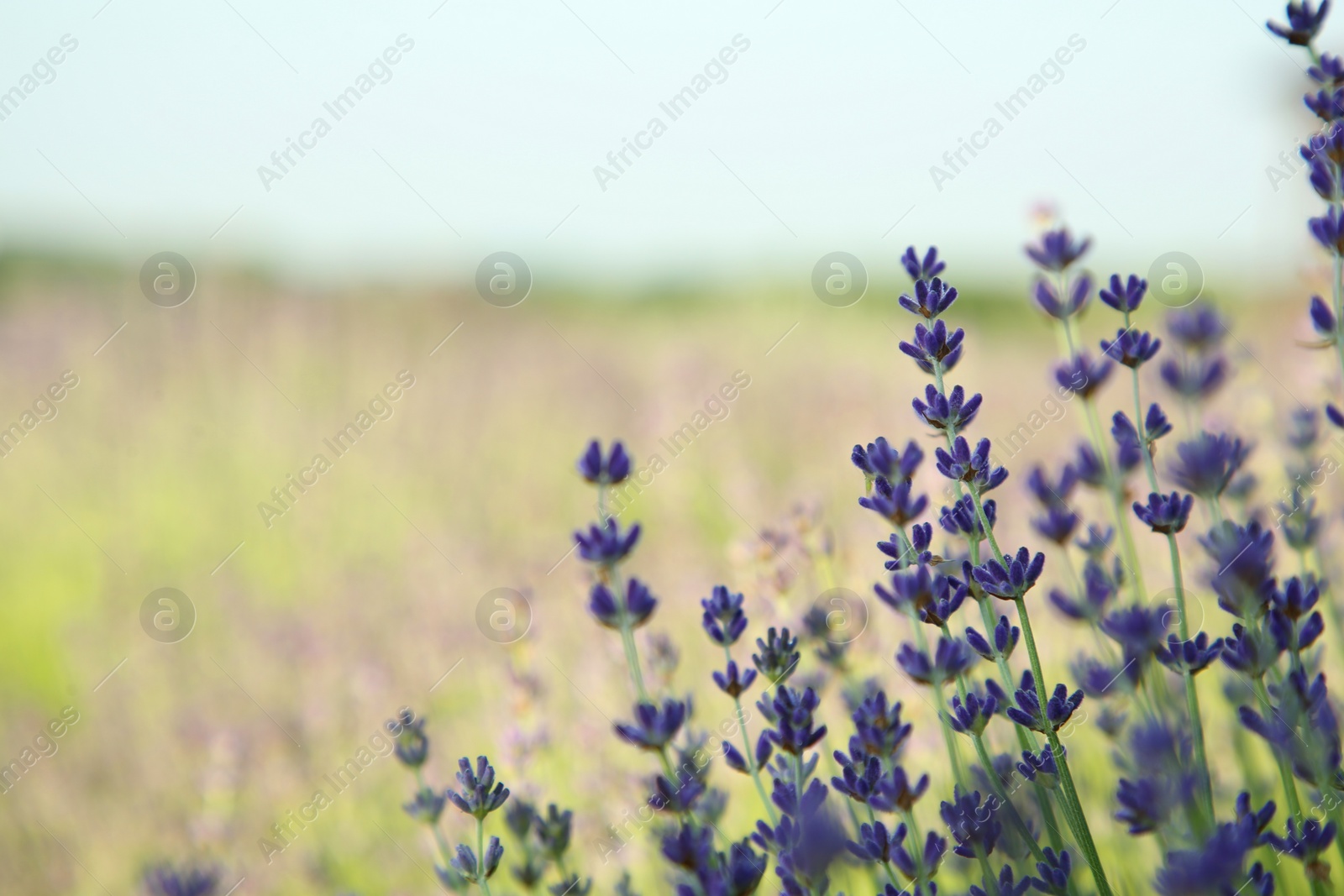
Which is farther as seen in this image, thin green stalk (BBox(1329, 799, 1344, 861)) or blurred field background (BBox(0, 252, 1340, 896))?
blurred field background (BBox(0, 252, 1340, 896))

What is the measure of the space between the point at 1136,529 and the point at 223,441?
719 centimetres

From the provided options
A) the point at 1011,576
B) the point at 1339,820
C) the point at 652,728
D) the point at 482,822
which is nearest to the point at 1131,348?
the point at 1011,576

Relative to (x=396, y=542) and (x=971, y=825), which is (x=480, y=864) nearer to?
(x=971, y=825)

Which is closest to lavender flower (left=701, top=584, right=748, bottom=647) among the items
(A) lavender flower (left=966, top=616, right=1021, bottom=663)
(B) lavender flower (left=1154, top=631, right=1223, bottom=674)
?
(A) lavender flower (left=966, top=616, right=1021, bottom=663)

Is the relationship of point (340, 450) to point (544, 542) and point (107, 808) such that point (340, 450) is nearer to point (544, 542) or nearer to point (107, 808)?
point (544, 542)

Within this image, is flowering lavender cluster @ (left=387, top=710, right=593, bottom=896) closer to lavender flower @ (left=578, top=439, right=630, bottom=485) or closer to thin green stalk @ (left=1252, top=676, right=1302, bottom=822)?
lavender flower @ (left=578, top=439, right=630, bottom=485)

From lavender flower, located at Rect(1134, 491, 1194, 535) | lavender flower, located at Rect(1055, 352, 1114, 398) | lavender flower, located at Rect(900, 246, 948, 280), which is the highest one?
lavender flower, located at Rect(1055, 352, 1114, 398)

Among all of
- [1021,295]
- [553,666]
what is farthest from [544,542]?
[1021,295]

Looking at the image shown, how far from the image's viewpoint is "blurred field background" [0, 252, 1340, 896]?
2.76 metres

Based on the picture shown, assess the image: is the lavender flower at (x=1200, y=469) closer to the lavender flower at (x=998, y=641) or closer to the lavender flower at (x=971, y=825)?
the lavender flower at (x=998, y=641)

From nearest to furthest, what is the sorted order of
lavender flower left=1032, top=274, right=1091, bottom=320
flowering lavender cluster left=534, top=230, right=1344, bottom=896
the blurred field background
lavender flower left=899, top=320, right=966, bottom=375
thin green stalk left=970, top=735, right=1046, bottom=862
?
flowering lavender cluster left=534, top=230, right=1344, bottom=896
thin green stalk left=970, top=735, right=1046, bottom=862
lavender flower left=899, top=320, right=966, bottom=375
lavender flower left=1032, top=274, right=1091, bottom=320
the blurred field background

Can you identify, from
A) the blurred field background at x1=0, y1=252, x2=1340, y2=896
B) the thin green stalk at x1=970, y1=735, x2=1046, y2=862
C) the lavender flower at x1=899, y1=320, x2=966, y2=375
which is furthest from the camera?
the blurred field background at x1=0, y1=252, x2=1340, y2=896

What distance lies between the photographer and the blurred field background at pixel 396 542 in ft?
9.06

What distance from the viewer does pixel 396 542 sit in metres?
6.31
